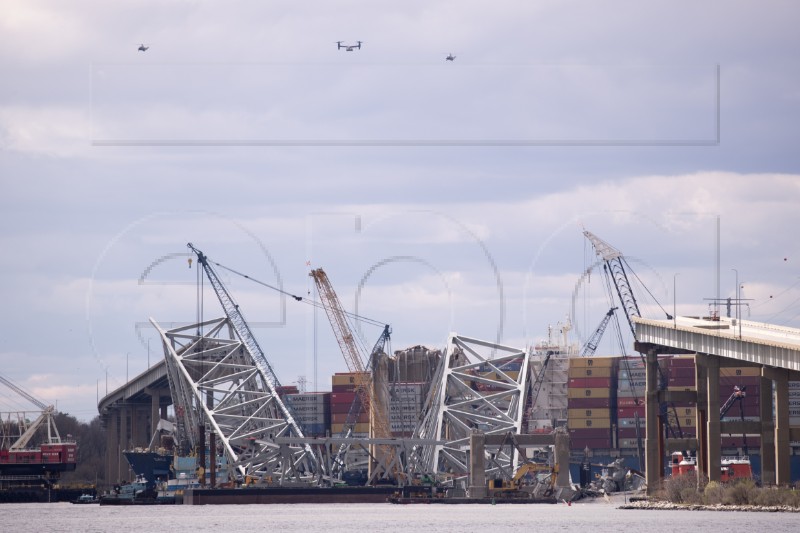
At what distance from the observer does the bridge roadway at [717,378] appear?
116438 millimetres

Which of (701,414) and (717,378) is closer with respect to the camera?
(717,378)

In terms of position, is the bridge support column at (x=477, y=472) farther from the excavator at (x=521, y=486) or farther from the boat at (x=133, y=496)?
the boat at (x=133, y=496)

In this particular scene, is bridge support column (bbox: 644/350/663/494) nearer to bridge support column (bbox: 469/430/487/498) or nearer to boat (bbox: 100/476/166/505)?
bridge support column (bbox: 469/430/487/498)

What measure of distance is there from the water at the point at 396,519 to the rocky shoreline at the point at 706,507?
1455 mm

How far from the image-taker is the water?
105 metres

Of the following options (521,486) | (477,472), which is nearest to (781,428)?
(477,472)

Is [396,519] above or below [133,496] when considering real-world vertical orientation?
above

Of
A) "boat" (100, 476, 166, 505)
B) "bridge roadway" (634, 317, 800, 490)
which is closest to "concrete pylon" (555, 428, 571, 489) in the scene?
"bridge roadway" (634, 317, 800, 490)

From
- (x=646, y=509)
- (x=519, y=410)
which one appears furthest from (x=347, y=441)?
(x=646, y=509)

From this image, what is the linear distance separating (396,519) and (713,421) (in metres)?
27.5

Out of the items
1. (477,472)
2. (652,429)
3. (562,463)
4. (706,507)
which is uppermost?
(652,429)

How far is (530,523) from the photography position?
114875 mm

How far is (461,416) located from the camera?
615 ft

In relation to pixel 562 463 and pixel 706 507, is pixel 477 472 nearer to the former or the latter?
pixel 562 463
